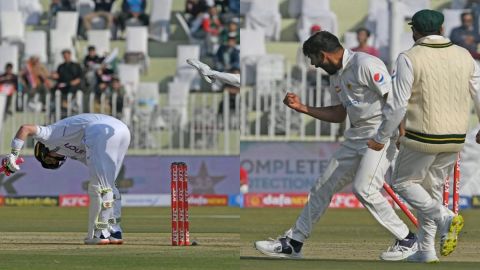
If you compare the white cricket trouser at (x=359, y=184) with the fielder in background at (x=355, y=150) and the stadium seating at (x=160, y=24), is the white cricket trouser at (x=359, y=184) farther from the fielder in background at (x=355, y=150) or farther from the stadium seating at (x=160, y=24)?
the stadium seating at (x=160, y=24)

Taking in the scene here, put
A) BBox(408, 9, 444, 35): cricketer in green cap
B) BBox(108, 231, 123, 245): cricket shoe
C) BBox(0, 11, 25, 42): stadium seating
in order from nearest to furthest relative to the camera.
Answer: BBox(408, 9, 444, 35): cricketer in green cap → BBox(108, 231, 123, 245): cricket shoe → BBox(0, 11, 25, 42): stadium seating

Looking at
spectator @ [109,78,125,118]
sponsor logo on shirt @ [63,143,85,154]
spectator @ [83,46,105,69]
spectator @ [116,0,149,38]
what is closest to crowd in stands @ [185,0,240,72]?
spectator @ [116,0,149,38]

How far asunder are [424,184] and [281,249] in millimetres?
1083

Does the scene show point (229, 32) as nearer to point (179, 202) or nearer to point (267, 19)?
point (267, 19)

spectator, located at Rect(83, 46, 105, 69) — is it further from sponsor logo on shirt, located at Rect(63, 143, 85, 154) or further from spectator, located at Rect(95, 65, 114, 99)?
sponsor logo on shirt, located at Rect(63, 143, 85, 154)

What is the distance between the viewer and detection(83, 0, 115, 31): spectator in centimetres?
2686

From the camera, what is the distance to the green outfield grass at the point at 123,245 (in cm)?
947

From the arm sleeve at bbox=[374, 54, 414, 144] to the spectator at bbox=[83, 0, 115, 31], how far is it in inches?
713

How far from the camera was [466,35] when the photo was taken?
2317cm

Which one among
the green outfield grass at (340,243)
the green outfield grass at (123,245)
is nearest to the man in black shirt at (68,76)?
the green outfield grass at (123,245)

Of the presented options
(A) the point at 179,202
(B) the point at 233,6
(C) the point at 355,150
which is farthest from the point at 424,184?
(B) the point at 233,6

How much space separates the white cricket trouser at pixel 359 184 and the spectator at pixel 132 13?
17626 millimetres

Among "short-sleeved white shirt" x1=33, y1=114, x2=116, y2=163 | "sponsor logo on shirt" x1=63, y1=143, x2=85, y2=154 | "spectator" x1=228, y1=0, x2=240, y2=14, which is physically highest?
"spectator" x1=228, y1=0, x2=240, y2=14

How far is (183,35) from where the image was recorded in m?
26.8
